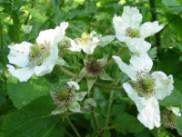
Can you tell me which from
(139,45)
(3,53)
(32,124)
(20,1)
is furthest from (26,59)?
(20,1)

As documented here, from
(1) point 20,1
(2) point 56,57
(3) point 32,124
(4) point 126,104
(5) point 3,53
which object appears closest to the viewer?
(2) point 56,57

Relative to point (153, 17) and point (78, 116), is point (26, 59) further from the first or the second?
point (153, 17)

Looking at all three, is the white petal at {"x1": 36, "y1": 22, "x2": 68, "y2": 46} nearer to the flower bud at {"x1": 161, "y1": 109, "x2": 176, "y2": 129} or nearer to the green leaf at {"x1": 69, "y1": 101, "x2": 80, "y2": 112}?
the green leaf at {"x1": 69, "y1": 101, "x2": 80, "y2": 112}

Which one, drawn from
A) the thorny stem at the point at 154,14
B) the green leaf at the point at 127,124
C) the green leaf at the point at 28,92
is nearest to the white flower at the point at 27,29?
the thorny stem at the point at 154,14

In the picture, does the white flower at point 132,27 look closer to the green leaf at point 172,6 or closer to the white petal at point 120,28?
the white petal at point 120,28

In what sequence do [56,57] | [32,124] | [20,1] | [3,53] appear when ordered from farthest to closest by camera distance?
[20,1], [3,53], [32,124], [56,57]

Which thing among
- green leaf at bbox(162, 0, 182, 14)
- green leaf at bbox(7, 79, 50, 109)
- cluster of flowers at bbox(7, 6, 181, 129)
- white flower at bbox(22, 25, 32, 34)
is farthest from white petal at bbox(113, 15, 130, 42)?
white flower at bbox(22, 25, 32, 34)

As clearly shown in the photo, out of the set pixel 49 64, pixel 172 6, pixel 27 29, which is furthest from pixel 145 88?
pixel 27 29
